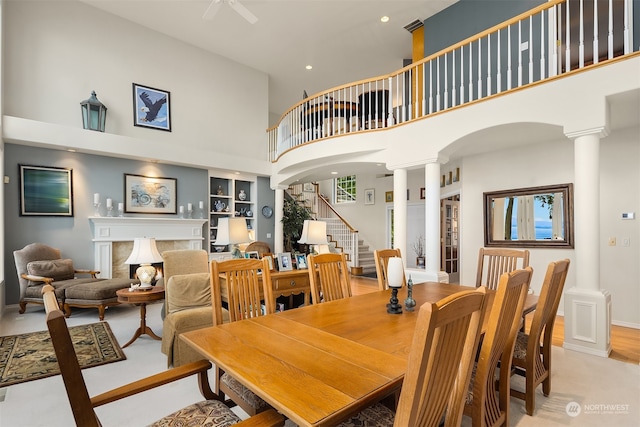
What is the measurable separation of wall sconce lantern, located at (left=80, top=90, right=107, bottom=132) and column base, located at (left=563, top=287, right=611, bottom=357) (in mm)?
7383

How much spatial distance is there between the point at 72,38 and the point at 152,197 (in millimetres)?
3073

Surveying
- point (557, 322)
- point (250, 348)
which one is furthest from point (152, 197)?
point (557, 322)

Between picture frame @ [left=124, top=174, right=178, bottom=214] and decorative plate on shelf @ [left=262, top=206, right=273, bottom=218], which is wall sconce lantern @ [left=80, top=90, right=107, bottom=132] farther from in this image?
decorative plate on shelf @ [left=262, top=206, right=273, bottom=218]

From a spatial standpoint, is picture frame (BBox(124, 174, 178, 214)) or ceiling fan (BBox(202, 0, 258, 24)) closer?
ceiling fan (BBox(202, 0, 258, 24))

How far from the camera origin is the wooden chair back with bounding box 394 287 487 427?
34.5 inches

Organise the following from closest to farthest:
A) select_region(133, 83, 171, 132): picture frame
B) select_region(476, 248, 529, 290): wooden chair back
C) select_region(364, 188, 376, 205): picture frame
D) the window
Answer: select_region(476, 248, 529, 290): wooden chair back, select_region(133, 83, 171, 132): picture frame, select_region(364, 188, 376, 205): picture frame, the window

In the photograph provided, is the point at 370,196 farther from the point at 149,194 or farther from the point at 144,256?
the point at 144,256

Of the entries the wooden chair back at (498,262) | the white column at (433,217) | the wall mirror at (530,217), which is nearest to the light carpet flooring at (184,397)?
the wooden chair back at (498,262)

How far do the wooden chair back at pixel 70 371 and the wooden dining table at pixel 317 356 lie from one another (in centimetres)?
46

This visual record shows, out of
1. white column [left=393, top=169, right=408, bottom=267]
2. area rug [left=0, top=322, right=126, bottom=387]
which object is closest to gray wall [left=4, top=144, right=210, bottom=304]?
area rug [left=0, top=322, right=126, bottom=387]

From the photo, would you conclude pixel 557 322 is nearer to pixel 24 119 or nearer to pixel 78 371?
pixel 78 371

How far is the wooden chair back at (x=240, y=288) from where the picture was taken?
206 cm

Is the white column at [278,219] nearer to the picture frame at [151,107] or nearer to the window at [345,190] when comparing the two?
the picture frame at [151,107]

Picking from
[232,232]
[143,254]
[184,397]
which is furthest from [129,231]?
[184,397]
